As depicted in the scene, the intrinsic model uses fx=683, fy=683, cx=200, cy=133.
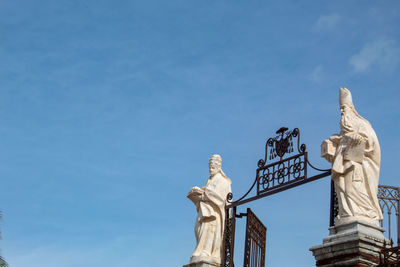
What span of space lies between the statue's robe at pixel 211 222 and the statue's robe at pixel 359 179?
3.82 m

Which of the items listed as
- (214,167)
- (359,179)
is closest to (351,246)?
(359,179)

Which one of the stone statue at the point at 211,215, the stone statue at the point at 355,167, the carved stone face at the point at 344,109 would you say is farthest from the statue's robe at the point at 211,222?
the carved stone face at the point at 344,109

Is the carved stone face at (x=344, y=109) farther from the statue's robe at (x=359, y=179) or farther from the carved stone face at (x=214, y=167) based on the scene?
the carved stone face at (x=214, y=167)

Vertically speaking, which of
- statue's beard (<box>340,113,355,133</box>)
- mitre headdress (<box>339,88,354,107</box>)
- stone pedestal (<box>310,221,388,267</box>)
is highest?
mitre headdress (<box>339,88,354,107</box>)

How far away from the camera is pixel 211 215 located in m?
15.4

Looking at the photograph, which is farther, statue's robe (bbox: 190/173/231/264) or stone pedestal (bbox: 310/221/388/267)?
statue's robe (bbox: 190/173/231/264)

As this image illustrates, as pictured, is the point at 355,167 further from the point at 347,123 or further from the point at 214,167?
the point at 214,167

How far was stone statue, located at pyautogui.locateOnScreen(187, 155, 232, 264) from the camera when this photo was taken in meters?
15.2

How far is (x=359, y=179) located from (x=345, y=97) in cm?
175

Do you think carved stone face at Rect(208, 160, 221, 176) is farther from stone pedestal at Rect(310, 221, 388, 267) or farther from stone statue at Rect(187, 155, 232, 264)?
stone pedestal at Rect(310, 221, 388, 267)

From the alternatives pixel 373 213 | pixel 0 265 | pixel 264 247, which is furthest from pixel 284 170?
pixel 0 265

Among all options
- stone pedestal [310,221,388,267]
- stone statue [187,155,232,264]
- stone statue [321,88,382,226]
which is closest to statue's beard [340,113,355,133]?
stone statue [321,88,382,226]

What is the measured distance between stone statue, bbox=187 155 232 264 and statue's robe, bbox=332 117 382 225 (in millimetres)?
3828

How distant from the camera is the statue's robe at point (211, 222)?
15.2 metres
